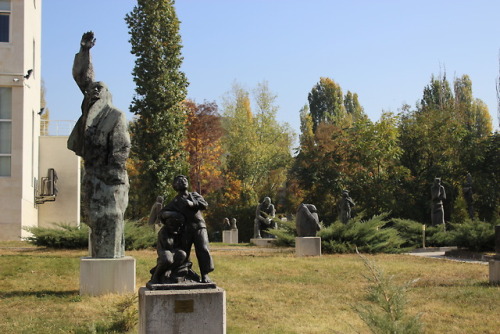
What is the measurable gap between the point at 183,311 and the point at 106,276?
155 inches

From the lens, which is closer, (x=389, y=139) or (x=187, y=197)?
(x=187, y=197)

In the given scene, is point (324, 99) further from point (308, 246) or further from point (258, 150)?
point (308, 246)

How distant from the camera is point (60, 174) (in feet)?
96.0

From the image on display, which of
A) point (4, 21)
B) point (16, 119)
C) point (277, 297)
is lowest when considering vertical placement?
point (277, 297)

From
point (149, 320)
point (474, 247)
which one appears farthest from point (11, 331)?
point (474, 247)

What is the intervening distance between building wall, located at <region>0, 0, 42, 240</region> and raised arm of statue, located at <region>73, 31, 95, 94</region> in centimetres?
1470

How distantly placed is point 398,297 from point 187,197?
2696mm

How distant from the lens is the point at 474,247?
2048 centimetres

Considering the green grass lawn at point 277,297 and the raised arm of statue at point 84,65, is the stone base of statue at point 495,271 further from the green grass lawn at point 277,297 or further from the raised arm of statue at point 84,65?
the raised arm of statue at point 84,65

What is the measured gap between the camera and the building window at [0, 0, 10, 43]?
25047mm

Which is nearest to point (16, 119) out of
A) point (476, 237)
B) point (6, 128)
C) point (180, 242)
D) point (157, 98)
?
point (6, 128)

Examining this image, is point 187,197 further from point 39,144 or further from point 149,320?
point 39,144

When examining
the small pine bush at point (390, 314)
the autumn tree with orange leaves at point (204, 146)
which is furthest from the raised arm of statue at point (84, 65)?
the autumn tree with orange leaves at point (204, 146)

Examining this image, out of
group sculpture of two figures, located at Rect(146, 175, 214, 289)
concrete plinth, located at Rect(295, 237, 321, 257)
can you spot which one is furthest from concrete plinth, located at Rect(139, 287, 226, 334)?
concrete plinth, located at Rect(295, 237, 321, 257)
